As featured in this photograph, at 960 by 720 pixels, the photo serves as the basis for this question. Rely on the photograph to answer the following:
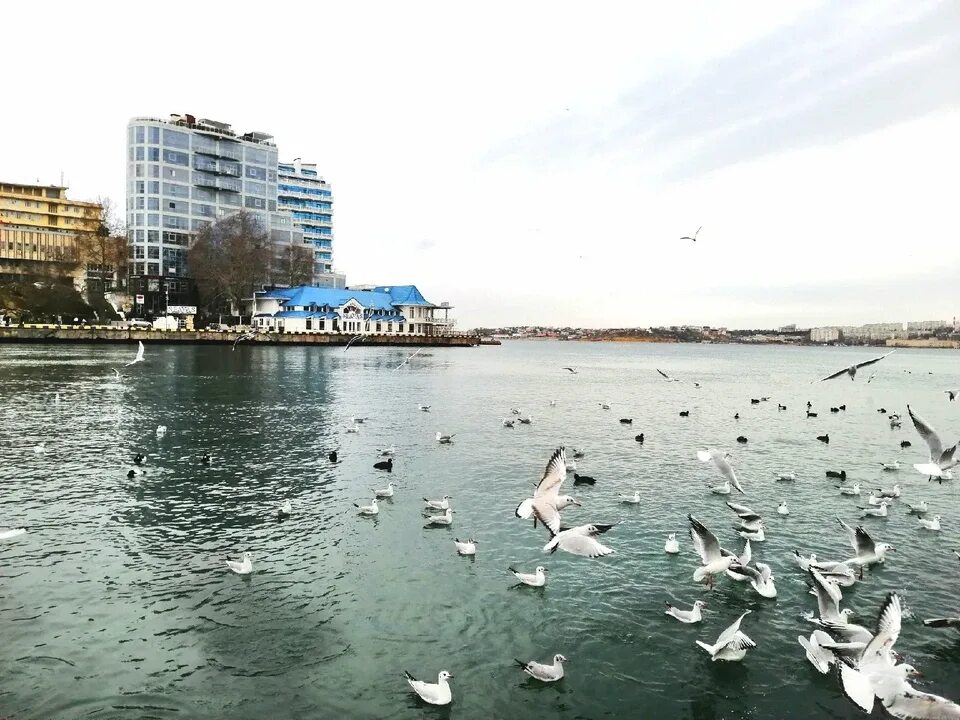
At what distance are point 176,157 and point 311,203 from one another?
55.2m

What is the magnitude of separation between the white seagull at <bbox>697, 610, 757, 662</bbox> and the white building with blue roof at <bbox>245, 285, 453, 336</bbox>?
356 feet

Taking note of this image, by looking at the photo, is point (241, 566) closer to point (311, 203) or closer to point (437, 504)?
point (437, 504)

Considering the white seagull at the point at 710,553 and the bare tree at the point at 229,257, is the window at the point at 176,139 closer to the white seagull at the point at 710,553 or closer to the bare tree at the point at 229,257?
the bare tree at the point at 229,257

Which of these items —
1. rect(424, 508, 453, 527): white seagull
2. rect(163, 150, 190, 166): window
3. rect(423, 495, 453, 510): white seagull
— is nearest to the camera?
rect(424, 508, 453, 527): white seagull

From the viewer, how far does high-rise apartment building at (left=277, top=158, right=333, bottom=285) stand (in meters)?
165

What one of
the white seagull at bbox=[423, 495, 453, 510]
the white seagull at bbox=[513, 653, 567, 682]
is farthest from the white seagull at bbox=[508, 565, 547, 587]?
the white seagull at bbox=[423, 495, 453, 510]

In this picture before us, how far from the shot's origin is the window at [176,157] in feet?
372

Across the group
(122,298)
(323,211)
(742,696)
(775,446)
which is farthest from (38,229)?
(742,696)

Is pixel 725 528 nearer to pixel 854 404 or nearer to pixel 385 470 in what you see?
pixel 385 470

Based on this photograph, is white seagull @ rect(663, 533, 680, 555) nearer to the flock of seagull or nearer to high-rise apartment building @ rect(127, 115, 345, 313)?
the flock of seagull

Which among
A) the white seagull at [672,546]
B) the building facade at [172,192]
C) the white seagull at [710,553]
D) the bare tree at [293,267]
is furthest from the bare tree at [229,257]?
the white seagull at [710,553]

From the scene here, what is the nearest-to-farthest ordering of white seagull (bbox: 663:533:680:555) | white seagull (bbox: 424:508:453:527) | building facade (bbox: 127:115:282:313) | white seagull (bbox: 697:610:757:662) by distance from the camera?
white seagull (bbox: 697:610:757:662) < white seagull (bbox: 663:533:680:555) < white seagull (bbox: 424:508:453:527) < building facade (bbox: 127:115:282:313)

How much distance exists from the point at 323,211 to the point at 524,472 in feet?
528

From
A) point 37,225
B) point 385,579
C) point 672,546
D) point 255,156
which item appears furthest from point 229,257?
point 672,546
